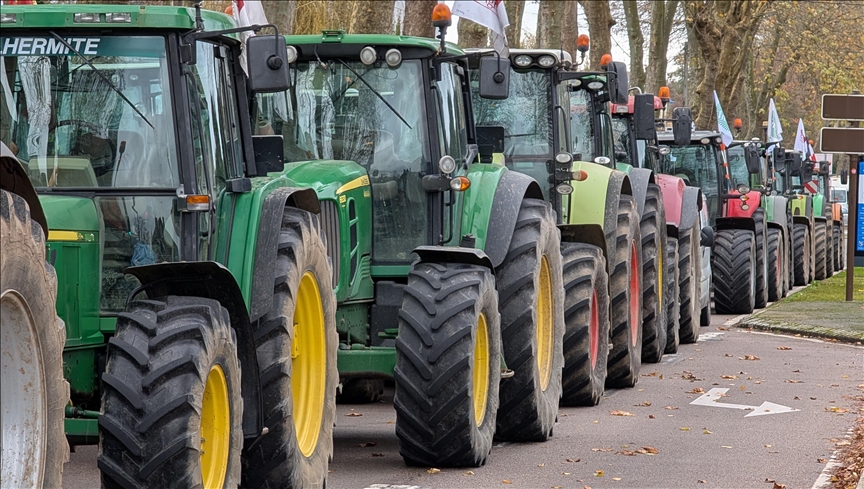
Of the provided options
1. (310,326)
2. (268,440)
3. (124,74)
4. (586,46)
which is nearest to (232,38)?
(124,74)

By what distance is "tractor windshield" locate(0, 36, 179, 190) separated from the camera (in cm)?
626

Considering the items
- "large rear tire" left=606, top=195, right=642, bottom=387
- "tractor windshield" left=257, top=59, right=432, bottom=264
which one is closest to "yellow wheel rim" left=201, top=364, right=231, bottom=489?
"tractor windshield" left=257, top=59, right=432, bottom=264

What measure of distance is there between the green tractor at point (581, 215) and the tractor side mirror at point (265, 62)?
4373 millimetres

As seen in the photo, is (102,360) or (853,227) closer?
(102,360)

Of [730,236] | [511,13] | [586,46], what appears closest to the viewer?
[586,46]

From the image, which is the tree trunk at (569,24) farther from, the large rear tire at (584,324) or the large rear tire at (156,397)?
the large rear tire at (156,397)

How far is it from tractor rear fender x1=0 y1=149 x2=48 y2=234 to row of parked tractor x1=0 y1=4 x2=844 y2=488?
0.01 m

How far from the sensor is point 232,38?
707 cm

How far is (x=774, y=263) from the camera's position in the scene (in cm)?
2302

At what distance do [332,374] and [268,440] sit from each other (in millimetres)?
879

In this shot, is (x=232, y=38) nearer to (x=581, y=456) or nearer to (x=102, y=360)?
(x=102, y=360)

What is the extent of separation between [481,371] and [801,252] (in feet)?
66.3

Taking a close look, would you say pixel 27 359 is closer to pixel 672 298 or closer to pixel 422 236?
pixel 422 236

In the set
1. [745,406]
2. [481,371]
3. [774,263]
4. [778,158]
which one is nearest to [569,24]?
[778,158]
